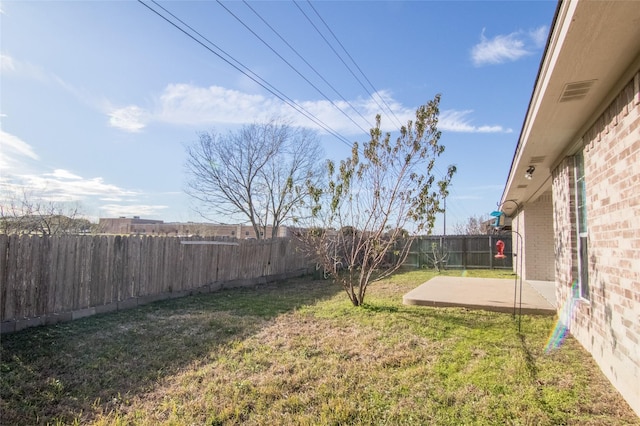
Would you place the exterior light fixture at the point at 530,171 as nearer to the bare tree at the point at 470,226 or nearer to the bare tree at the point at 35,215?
the bare tree at the point at 35,215

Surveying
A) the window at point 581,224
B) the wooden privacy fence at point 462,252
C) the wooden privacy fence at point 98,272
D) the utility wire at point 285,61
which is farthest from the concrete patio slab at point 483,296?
the wooden privacy fence at point 462,252

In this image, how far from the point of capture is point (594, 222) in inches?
141

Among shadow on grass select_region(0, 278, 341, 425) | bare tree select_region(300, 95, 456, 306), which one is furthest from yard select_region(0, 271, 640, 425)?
bare tree select_region(300, 95, 456, 306)

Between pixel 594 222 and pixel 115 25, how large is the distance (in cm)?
624

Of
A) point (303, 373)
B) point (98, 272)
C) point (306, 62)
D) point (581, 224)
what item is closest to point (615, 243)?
point (581, 224)

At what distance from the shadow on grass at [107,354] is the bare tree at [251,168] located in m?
10.2

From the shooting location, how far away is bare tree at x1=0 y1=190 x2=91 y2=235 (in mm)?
8914

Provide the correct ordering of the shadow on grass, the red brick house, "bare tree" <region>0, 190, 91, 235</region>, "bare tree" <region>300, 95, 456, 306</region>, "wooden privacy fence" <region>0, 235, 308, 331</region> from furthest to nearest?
"bare tree" <region>0, 190, 91, 235</region>, "bare tree" <region>300, 95, 456, 306</region>, "wooden privacy fence" <region>0, 235, 308, 331</region>, the shadow on grass, the red brick house

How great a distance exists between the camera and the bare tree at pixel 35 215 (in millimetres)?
8914

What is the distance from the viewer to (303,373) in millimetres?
3318

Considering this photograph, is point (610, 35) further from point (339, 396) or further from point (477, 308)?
point (477, 308)

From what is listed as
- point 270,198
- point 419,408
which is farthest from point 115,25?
point 270,198

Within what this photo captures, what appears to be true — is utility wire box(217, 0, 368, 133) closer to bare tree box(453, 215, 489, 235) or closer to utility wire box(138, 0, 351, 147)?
utility wire box(138, 0, 351, 147)

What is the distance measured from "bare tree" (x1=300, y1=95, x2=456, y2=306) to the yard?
1.61 metres
